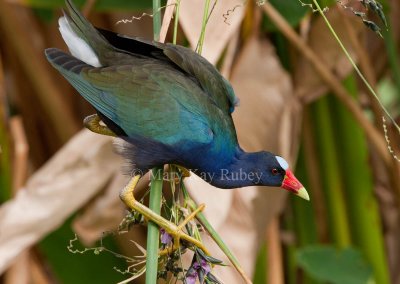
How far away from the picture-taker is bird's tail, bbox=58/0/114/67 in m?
1.31

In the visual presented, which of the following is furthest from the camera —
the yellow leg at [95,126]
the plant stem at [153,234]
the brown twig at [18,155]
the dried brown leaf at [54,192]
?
the brown twig at [18,155]

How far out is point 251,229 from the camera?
173cm

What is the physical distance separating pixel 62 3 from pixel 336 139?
81cm

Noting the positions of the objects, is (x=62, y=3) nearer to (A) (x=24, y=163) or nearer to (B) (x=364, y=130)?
(A) (x=24, y=163)

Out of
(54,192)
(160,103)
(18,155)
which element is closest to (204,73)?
(160,103)

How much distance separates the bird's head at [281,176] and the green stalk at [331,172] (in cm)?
75

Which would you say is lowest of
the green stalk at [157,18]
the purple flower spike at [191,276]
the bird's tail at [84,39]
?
the purple flower spike at [191,276]

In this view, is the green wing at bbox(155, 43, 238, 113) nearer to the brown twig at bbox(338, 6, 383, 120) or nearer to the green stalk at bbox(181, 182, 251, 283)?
the green stalk at bbox(181, 182, 251, 283)

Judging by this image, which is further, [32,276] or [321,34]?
[32,276]

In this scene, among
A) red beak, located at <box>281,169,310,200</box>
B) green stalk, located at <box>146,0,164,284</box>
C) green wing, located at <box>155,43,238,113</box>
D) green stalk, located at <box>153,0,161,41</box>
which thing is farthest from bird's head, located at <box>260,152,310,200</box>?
green stalk, located at <box>153,0,161,41</box>

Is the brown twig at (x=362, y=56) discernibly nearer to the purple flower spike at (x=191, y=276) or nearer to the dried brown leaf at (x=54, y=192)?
the dried brown leaf at (x=54, y=192)

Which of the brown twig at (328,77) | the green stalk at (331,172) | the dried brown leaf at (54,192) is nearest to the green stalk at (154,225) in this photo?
the dried brown leaf at (54,192)

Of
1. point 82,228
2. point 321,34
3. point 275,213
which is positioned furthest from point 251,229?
point 321,34

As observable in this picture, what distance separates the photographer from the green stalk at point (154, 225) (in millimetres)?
931
